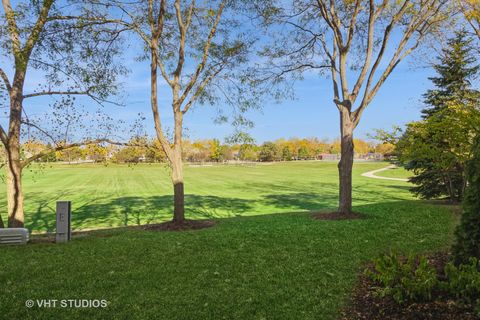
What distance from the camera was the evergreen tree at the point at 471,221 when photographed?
3783mm

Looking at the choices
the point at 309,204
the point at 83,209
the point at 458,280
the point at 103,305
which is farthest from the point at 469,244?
the point at 83,209

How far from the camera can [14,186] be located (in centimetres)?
811

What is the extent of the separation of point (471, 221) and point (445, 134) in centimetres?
861

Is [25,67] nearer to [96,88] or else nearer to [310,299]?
[96,88]

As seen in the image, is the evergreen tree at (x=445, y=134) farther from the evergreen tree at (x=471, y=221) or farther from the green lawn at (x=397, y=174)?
the green lawn at (x=397, y=174)

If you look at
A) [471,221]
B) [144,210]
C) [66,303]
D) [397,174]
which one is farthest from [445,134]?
[397,174]

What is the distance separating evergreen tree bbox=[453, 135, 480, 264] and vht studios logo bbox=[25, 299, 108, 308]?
426 cm

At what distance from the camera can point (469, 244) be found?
3855mm

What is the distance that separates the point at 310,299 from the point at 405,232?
4478mm

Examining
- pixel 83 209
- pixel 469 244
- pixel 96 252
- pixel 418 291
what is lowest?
pixel 83 209

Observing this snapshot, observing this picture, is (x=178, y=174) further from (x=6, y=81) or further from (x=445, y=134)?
(x=445, y=134)

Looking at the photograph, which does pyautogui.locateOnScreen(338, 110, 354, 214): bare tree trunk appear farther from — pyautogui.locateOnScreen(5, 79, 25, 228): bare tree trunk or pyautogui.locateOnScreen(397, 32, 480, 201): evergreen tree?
pyautogui.locateOnScreen(5, 79, 25, 228): bare tree trunk

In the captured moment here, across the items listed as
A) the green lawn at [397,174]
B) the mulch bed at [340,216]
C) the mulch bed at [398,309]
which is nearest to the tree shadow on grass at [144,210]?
the mulch bed at [340,216]

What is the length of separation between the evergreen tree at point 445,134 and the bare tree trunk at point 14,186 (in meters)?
12.0
